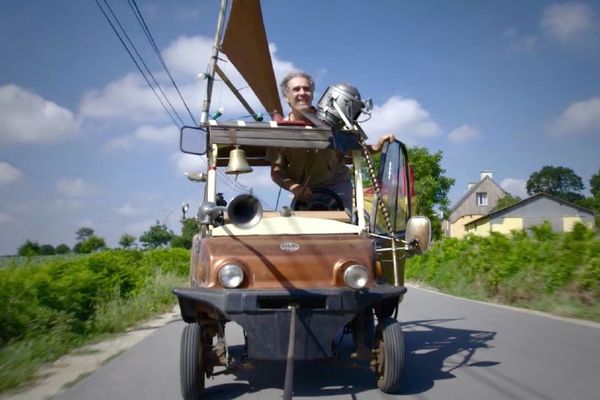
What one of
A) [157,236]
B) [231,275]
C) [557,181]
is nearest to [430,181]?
[157,236]

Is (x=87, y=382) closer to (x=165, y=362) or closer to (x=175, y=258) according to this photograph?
(x=165, y=362)

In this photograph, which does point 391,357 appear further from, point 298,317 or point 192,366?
point 192,366

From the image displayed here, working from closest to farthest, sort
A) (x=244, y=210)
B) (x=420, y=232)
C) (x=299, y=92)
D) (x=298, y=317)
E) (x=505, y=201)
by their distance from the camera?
(x=244, y=210) < (x=298, y=317) < (x=420, y=232) < (x=299, y=92) < (x=505, y=201)

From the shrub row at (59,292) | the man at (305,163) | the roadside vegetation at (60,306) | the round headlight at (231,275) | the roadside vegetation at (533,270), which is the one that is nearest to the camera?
the round headlight at (231,275)

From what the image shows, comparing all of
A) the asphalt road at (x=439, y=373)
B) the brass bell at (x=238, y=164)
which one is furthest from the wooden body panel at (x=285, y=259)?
the asphalt road at (x=439, y=373)

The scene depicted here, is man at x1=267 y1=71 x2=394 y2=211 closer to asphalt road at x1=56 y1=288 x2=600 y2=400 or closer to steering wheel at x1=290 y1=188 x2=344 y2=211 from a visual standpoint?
steering wheel at x1=290 y1=188 x2=344 y2=211

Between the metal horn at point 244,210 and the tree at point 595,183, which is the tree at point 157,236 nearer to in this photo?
the metal horn at point 244,210

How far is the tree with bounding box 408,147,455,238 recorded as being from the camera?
133 ft

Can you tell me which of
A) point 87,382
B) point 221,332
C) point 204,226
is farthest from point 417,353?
point 87,382

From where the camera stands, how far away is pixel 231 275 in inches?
170

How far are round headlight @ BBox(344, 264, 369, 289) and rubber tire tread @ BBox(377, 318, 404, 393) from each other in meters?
0.51

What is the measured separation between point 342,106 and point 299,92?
0.79 meters

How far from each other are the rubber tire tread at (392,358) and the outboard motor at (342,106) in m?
1.95

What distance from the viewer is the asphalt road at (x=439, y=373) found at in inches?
184
